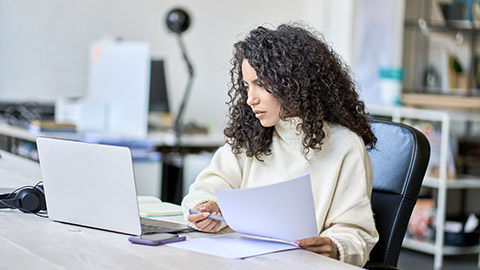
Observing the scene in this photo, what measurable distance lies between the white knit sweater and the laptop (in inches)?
7.2

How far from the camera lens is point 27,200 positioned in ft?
5.53

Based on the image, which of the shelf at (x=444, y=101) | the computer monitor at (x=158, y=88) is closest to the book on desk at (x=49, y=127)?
the computer monitor at (x=158, y=88)

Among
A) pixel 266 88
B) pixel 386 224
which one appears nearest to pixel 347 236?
pixel 386 224

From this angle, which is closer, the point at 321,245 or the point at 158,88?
the point at 321,245

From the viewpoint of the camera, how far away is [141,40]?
5047 millimetres

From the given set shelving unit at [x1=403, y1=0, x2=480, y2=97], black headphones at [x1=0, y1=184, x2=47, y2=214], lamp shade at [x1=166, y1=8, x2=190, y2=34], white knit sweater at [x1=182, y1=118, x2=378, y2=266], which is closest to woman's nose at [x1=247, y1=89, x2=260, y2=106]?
white knit sweater at [x1=182, y1=118, x2=378, y2=266]

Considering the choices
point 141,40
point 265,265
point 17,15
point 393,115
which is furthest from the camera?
point 141,40

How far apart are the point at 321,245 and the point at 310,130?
0.28 meters

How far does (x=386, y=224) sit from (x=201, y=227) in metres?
0.45

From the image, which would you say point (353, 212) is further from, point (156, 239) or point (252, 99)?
point (156, 239)

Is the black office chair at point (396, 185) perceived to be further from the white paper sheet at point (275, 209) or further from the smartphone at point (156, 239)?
the smartphone at point (156, 239)

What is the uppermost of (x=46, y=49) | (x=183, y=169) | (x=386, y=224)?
(x=46, y=49)

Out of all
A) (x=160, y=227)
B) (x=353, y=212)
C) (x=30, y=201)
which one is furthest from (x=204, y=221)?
(x=30, y=201)

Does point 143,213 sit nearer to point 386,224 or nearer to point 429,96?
point 386,224
